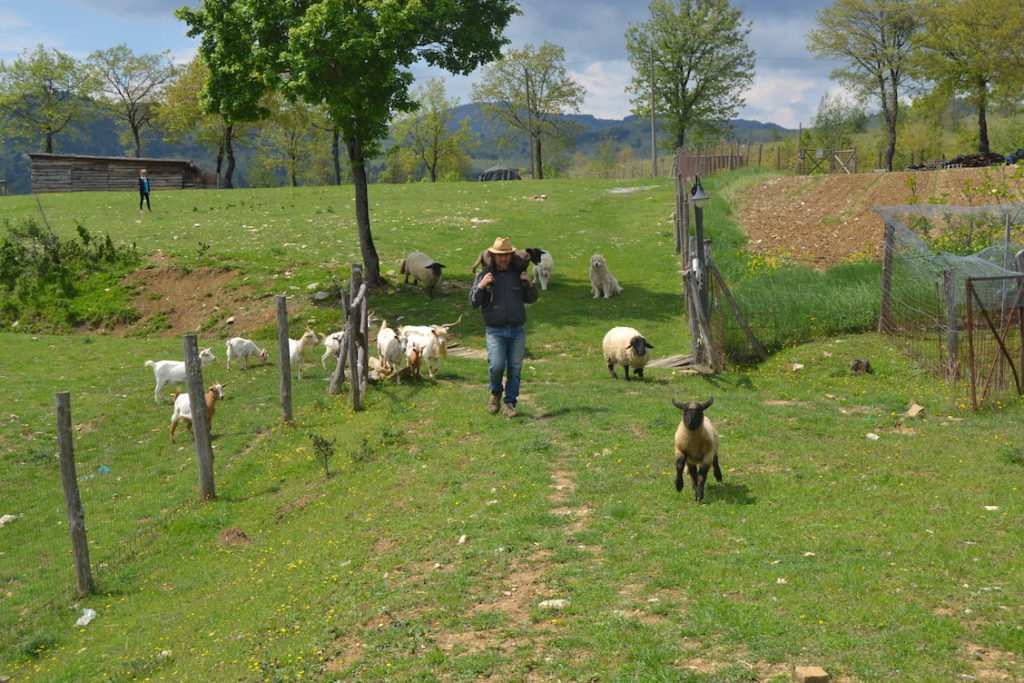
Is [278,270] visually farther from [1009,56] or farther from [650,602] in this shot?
[1009,56]

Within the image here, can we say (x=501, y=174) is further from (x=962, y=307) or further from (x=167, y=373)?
(x=962, y=307)

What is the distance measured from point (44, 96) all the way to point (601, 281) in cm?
7943

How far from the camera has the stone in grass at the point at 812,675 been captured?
6.03 m

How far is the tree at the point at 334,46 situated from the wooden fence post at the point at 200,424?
1180 centimetres

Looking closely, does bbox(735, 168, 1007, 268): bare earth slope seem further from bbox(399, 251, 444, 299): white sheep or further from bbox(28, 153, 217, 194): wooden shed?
bbox(28, 153, 217, 194): wooden shed

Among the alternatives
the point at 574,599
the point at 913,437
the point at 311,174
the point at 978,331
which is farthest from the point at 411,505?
the point at 311,174

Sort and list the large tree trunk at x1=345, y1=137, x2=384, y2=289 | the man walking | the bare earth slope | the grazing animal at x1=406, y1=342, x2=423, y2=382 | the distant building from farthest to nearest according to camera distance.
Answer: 1. the distant building
2. the bare earth slope
3. the large tree trunk at x1=345, y1=137, x2=384, y2=289
4. the grazing animal at x1=406, y1=342, x2=423, y2=382
5. the man walking

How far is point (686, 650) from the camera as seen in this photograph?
6.76m

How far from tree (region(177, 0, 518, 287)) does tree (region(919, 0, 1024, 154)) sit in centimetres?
4312

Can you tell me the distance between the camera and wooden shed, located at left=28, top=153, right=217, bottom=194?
57.6 m

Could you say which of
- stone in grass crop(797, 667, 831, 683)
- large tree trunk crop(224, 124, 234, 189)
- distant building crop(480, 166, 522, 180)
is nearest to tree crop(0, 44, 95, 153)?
large tree trunk crop(224, 124, 234, 189)

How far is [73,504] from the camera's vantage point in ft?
37.2

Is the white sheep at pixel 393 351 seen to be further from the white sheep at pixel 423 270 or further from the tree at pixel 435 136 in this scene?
the tree at pixel 435 136

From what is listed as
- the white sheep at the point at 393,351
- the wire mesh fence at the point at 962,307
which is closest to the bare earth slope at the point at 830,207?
the wire mesh fence at the point at 962,307
